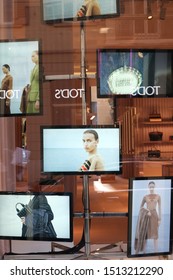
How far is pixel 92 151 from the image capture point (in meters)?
2.56

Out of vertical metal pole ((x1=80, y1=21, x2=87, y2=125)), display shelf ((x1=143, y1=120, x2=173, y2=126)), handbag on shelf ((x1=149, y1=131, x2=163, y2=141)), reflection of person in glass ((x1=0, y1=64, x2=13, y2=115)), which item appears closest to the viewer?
reflection of person in glass ((x1=0, y1=64, x2=13, y2=115))

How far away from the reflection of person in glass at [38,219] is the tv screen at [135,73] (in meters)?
0.58

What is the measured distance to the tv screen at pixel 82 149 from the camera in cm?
256

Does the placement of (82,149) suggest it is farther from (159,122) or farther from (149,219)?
(159,122)

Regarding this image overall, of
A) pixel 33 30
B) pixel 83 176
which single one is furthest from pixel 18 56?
pixel 83 176

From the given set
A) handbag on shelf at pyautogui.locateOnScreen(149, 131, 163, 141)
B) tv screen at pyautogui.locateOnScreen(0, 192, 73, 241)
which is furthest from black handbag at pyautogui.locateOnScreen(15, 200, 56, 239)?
handbag on shelf at pyautogui.locateOnScreen(149, 131, 163, 141)

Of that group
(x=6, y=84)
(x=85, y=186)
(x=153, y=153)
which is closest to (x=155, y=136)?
(x=153, y=153)

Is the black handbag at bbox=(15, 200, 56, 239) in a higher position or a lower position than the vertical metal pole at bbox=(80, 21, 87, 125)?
lower

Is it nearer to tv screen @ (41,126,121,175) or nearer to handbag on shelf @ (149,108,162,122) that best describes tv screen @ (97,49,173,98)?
tv screen @ (41,126,121,175)

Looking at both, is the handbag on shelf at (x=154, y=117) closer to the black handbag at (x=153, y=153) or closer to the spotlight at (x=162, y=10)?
the black handbag at (x=153, y=153)

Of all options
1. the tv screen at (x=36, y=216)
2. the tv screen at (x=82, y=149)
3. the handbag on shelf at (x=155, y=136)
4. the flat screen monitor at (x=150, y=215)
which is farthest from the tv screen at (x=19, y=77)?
the handbag on shelf at (x=155, y=136)

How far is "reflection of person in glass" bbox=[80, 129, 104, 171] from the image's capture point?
101 inches

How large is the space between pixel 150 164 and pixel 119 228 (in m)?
0.38

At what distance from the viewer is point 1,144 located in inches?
108
